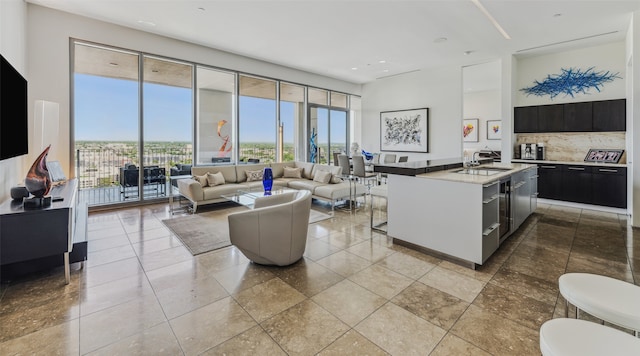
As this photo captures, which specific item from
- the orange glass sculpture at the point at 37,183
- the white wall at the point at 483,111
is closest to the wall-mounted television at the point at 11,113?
the orange glass sculpture at the point at 37,183

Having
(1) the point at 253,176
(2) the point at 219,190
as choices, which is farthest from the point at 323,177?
(2) the point at 219,190

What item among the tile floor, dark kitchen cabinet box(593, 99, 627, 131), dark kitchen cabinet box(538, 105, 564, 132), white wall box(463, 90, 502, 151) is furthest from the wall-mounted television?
white wall box(463, 90, 502, 151)

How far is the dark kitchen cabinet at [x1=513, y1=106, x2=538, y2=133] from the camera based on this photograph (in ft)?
20.5

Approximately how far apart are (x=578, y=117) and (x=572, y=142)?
574 millimetres

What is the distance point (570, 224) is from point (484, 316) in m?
3.64

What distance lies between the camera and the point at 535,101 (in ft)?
21.0

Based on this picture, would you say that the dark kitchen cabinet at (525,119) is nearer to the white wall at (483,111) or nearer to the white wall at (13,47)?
the white wall at (483,111)

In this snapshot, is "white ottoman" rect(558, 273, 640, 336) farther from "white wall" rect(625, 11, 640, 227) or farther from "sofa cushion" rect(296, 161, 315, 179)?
"sofa cushion" rect(296, 161, 315, 179)

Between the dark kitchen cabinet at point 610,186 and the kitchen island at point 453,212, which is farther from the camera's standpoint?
the dark kitchen cabinet at point 610,186

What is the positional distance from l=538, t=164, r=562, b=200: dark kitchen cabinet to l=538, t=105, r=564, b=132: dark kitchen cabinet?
805 mm

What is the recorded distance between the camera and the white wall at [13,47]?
321 centimetres

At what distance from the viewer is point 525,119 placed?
20.9 feet

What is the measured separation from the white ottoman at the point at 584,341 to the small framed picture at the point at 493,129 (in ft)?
31.8

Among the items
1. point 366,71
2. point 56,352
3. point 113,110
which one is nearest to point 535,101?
point 366,71
